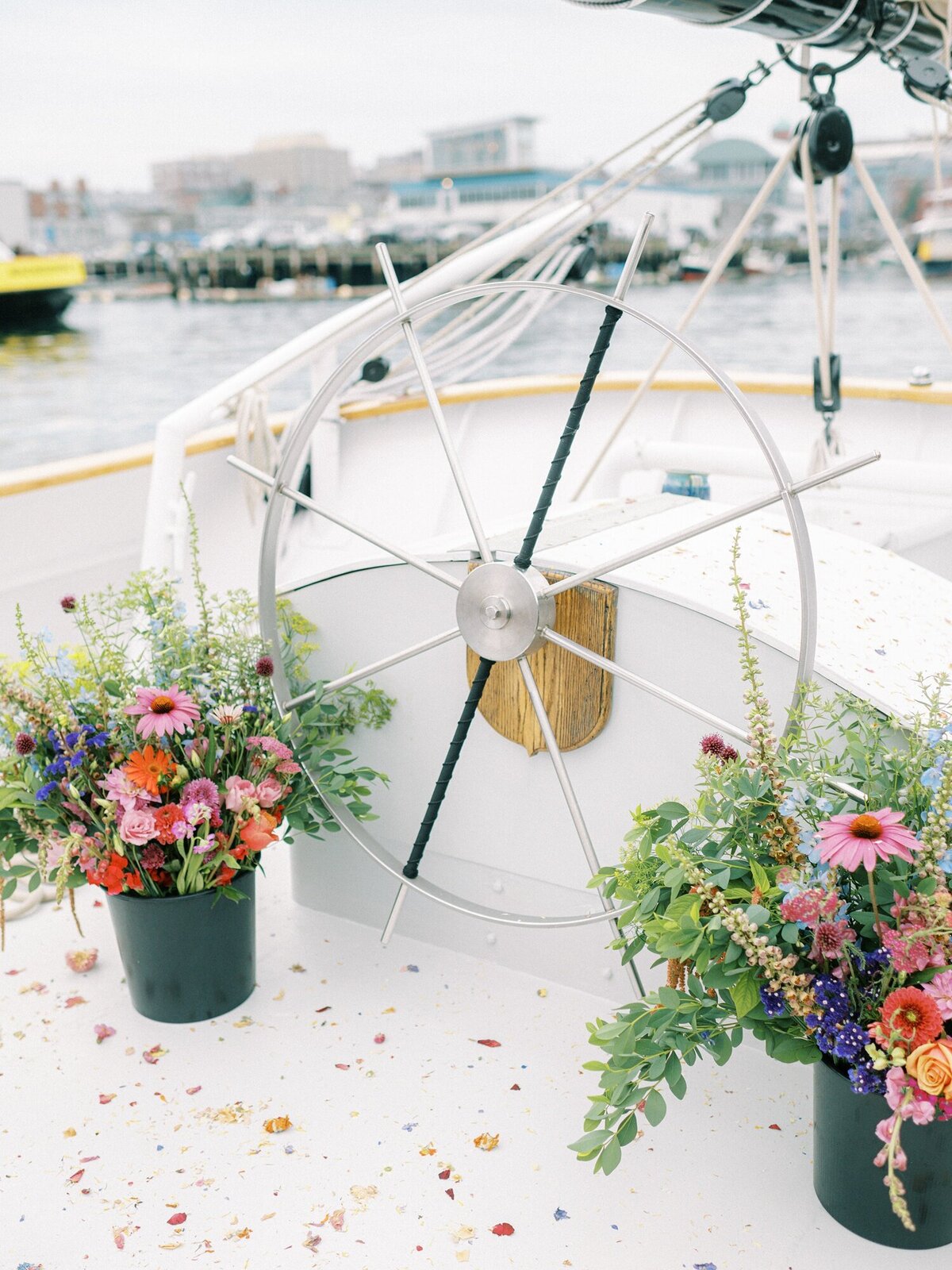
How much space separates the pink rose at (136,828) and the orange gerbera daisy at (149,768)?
34mm

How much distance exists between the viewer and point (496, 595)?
1.29m

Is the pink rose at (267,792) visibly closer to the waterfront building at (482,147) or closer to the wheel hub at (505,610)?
the wheel hub at (505,610)

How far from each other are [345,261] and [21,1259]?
3261 cm

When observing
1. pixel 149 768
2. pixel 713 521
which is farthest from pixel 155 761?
pixel 713 521

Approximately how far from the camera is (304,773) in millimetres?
1604

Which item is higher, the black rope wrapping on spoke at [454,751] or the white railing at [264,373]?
the white railing at [264,373]

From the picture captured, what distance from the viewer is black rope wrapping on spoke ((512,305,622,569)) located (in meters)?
1.20

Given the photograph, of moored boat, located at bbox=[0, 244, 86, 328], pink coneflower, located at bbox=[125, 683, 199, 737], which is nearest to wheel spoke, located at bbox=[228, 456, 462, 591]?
pink coneflower, located at bbox=[125, 683, 199, 737]

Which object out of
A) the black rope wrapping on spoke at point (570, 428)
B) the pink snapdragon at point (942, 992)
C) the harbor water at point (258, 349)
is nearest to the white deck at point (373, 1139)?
the pink snapdragon at point (942, 992)

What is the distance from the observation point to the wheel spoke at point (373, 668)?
1401mm

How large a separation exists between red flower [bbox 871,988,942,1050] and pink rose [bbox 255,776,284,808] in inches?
30.4

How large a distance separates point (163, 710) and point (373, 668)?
0.86 feet

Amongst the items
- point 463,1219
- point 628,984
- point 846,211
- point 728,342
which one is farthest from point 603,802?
point 846,211

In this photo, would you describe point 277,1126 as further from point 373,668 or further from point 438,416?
point 438,416
